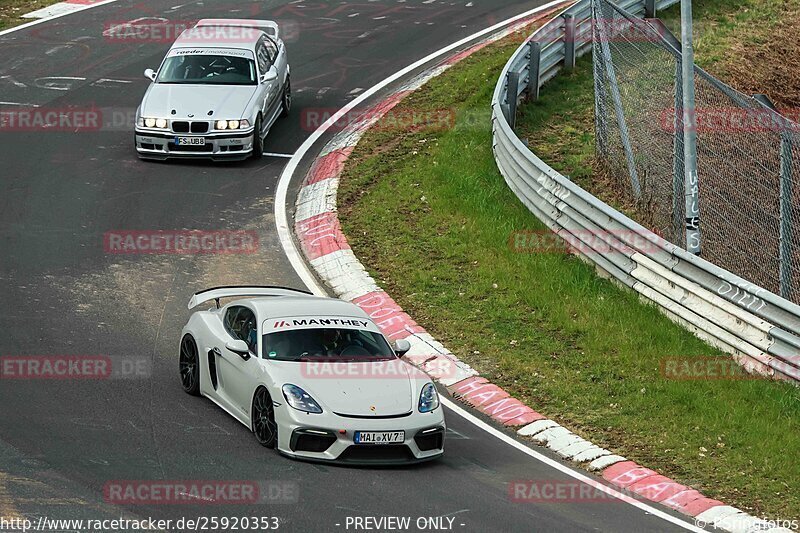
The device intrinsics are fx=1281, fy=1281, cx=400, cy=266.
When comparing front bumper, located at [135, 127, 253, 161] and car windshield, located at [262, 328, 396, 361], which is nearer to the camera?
car windshield, located at [262, 328, 396, 361]

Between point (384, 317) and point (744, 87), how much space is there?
11.9m

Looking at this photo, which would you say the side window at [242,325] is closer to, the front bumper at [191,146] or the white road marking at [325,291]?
the white road marking at [325,291]

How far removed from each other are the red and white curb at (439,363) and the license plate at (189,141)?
70.5 inches

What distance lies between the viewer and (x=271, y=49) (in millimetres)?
23328

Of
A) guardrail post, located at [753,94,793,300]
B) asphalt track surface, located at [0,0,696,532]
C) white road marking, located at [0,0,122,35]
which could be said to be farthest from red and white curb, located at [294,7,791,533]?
white road marking, located at [0,0,122,35]

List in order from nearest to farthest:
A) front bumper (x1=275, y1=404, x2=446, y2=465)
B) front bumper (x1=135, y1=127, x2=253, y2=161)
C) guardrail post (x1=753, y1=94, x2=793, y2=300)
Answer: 1. front bumper (x1=275, y1=404, x2=446, y2=465)
2. guardrail post (x1=753, y1=94, x2=793, y2=300)
3. front bumper (x1=135, y1=127, x2=253, y2=161)

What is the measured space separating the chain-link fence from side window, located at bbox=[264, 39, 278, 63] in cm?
602

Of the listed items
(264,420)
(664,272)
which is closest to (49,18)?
(664,272)

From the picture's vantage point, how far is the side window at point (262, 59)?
2212cm

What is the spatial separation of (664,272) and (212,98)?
348 inches

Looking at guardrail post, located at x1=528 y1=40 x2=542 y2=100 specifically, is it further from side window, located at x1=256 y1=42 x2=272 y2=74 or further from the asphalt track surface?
side window, located at x1=256 y1=42 x2=272 y2=74

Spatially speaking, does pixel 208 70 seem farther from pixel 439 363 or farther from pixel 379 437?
pixel 379 437

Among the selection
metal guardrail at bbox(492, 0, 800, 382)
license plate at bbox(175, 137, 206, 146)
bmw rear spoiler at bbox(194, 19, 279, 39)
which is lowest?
metal guardrail at bbox(492, 0, 800, 382)

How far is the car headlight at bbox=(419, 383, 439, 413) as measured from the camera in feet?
39.5
